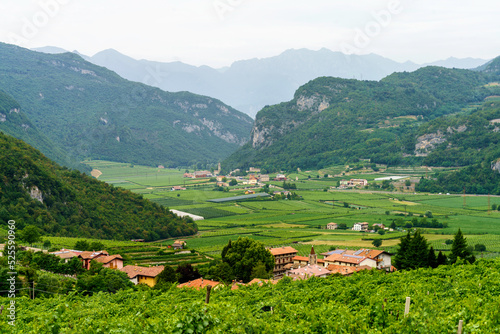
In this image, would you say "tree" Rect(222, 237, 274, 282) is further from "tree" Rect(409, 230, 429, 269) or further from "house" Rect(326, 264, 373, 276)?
"tree" Rect(409, 230, 429, 269)

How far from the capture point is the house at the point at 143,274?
30.8 m

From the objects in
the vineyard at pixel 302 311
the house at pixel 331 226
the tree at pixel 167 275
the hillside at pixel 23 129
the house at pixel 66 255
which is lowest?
the house at pixel 331 226

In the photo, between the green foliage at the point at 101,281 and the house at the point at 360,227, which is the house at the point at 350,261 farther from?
the house at the point at 360,227

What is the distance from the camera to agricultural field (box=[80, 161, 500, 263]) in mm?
49781

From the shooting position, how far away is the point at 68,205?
172 ft

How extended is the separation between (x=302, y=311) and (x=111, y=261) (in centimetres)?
2367

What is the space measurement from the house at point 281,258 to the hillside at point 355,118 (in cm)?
8259

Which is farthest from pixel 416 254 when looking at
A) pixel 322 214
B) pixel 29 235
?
pixel 322 214

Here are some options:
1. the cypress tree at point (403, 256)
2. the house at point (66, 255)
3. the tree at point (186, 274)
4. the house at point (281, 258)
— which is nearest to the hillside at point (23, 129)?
the house at point (66, 255)

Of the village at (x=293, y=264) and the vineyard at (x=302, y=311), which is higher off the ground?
the vineyard at (x=302, y=311)

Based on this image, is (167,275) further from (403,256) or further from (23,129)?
(23,129)

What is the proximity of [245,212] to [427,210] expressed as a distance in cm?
2714

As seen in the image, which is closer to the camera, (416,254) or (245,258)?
(416,254)

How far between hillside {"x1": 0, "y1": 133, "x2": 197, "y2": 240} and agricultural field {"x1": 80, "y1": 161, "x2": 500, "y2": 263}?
5793mm
